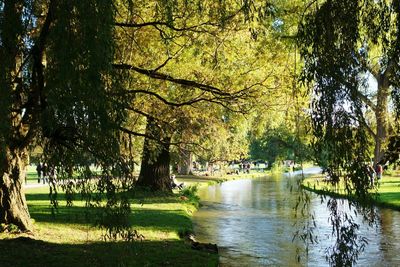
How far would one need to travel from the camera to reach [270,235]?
53.1 ft

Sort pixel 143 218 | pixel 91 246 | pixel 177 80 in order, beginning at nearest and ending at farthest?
pixel 91 246
pixel 177 80
pixel 143 218

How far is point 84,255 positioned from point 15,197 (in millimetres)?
2315

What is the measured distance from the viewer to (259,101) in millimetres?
12969

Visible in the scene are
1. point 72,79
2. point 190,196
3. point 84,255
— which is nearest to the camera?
point 72,79

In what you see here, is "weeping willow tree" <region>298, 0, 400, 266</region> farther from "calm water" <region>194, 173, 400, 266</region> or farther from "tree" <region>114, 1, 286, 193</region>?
"tree" <region>114, 1, 286, 193</region>

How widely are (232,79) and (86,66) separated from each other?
8667mm

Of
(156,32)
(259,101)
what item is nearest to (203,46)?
(156,32)

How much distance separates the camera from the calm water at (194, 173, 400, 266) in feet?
40.4

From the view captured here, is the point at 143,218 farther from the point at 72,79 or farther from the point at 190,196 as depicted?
the point at 72,79

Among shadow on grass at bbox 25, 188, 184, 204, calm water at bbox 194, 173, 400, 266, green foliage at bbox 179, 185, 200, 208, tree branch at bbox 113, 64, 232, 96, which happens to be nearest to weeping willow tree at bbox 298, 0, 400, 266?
calm water at bbox 194, 173, 400, 266

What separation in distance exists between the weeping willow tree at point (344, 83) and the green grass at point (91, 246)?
253 cm

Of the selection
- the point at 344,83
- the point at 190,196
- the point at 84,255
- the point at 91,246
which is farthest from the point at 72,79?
the point at 190,196

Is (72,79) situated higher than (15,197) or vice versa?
(72,79)

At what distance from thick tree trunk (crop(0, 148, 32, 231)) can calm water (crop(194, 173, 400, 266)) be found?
15.5ft
